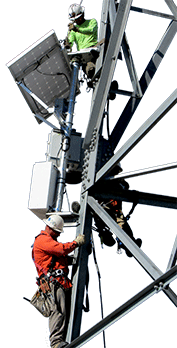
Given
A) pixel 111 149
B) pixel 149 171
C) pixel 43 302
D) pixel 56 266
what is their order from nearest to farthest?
pixel 149 171 < pixel 43 302 < pixel 56 266 < pixel 111 149

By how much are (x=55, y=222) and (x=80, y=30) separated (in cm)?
403

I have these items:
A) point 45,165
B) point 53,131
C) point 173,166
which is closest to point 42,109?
point 53,131

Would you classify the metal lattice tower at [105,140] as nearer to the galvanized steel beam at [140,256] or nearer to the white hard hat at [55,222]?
the galvanized steel beam at [140,256]

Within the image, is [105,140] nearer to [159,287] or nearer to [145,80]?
[145,80]

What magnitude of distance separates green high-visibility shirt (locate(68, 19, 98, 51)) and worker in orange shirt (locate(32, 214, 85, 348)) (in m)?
3.58

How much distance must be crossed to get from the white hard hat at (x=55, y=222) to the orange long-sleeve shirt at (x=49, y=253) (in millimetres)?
165

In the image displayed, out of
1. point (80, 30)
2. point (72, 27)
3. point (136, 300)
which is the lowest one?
point (136, 300)

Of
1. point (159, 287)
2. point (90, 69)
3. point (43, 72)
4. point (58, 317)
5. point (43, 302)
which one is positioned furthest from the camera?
point (43, 72)

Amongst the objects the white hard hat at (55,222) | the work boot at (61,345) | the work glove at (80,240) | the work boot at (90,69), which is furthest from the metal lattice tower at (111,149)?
the work boot at (90,69)

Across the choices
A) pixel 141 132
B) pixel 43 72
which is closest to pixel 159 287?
pixel 141 132

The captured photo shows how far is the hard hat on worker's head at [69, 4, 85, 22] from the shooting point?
1321 cm

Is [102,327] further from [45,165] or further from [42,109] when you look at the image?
[42,109]

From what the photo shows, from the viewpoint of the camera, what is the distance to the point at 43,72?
12594 mm

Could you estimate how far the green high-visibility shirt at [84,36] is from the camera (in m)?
12.9
